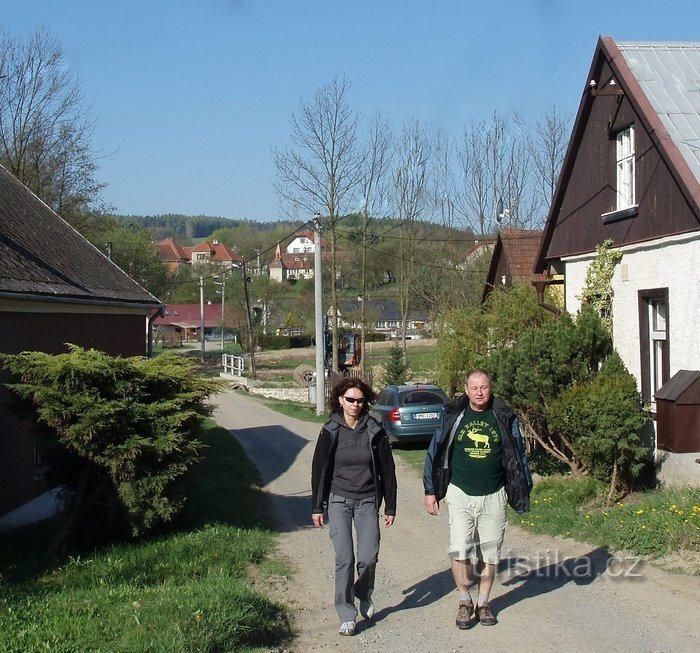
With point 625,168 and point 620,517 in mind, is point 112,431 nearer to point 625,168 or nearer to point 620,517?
point 620,517

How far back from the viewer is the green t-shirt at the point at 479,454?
6156mm

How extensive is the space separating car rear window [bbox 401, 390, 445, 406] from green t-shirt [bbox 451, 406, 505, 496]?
13.3m

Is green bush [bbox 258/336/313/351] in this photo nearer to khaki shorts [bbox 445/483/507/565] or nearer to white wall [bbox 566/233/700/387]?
white wall [bbox 566/233/700/387]

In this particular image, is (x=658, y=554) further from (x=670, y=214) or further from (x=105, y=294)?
(x=105, y=294)

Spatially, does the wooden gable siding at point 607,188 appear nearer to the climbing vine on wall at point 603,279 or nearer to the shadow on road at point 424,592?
the climbing vine on wall at point 603,279

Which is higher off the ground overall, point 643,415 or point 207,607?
point 643,415

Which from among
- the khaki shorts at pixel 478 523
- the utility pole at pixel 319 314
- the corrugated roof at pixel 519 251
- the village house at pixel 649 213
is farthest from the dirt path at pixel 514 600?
the utility pole at pixel 319 314

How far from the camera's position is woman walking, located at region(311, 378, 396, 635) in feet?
20.3

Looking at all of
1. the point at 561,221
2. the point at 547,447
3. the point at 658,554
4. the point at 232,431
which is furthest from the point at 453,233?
the point at 658,554

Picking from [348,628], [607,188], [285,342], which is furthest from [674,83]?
[285,342]

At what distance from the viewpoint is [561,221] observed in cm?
1461

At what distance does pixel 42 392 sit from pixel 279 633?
354 cm

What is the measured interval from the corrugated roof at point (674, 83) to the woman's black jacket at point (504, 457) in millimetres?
5618

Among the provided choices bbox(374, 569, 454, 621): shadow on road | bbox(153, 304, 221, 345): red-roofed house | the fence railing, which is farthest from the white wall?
bbox(153, 304, 221, 345): red-roofed house
